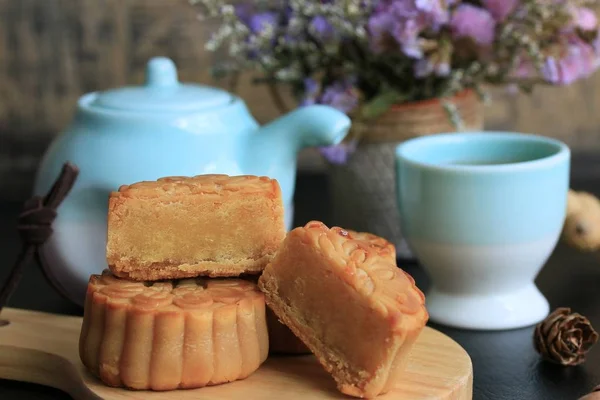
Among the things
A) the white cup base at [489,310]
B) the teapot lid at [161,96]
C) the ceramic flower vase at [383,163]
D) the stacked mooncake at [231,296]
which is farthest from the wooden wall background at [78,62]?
the stacked mooncake at [231,296]

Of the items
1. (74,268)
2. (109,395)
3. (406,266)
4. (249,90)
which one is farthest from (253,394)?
(249,90)

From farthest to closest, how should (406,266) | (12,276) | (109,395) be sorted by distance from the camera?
1. (406,266)
2. (12,276)
3. (109,395)

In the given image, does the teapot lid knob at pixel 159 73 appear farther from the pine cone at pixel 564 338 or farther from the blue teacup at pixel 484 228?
the pine cone at pixel 564 338

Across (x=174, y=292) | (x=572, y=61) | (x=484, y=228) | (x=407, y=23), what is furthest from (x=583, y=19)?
(x=174, y=292)

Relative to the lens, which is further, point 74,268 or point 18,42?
point 18,42

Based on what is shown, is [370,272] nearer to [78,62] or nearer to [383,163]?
[383,163]

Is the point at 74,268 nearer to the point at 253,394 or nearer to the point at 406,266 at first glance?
the point at 253,394
